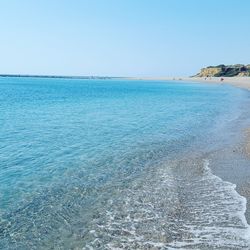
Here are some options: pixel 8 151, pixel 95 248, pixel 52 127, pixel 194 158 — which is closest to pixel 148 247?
pixel 95 248

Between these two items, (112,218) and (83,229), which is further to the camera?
(112,218)

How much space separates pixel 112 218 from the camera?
10281 millimetres

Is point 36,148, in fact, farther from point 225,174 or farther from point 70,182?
point 225,174

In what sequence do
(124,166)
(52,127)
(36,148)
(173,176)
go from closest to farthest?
(173,176) → (124,166) → (36,148) → (52,127)

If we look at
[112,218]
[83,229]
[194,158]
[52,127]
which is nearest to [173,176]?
[194,158]

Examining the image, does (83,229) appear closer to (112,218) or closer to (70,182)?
(112,218)

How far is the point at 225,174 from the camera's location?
14.5 meters

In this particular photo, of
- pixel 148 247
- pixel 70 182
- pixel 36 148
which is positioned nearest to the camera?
pixel 148 247

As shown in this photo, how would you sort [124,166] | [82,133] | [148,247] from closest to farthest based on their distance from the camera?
[148,247]
[124,166]
[82,133]

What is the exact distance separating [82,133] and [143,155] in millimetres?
7745

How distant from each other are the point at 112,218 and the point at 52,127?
18569 mm

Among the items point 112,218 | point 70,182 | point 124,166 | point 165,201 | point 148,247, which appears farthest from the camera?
point 124,166

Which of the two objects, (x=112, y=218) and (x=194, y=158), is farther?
(x=194, y=158)

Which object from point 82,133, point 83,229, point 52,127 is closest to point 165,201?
point 83,229
